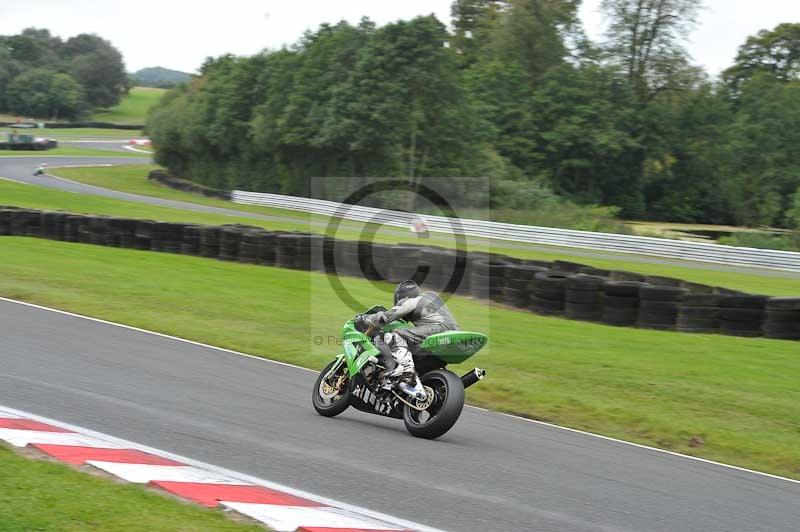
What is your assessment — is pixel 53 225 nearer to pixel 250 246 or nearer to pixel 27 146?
pixel 250 246

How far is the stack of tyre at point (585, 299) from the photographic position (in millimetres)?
14812

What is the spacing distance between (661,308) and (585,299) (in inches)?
49.1

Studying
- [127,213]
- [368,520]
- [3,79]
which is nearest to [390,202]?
[127,213]

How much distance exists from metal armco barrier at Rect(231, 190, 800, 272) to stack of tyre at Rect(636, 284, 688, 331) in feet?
52.5

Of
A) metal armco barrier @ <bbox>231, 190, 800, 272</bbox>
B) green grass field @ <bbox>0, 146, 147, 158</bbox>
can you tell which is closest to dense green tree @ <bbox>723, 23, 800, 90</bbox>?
metal armco barrier @ <bbox>231, 190, 800, 272</bbox>

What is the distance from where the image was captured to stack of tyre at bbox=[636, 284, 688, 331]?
14227 mm

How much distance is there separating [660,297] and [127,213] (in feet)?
86.4

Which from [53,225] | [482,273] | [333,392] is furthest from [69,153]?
[333,392]

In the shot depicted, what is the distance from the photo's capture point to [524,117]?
58.8 m

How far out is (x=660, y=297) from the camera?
46.9 feet

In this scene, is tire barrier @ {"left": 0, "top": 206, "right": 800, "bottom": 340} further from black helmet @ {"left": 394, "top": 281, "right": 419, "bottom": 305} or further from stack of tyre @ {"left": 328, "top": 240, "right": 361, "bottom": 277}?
black helmet @ {"left": 394, "top": 281, "right": 419, "bottom": 305}

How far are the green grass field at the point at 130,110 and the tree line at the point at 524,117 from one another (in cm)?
5457

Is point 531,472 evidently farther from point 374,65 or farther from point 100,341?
point 374,65

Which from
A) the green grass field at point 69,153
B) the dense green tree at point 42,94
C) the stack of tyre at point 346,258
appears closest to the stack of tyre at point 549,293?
the stack of tyre at point 346,258
